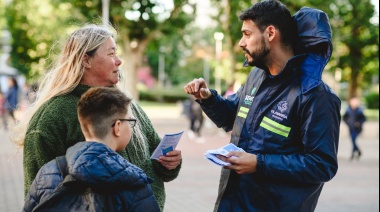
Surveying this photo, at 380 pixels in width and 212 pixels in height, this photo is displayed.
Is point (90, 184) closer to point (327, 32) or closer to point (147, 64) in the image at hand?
point (327, 32)

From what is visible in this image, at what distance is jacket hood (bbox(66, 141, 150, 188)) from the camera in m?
2.48

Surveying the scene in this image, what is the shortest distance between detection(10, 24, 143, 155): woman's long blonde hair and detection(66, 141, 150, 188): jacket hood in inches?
23.2

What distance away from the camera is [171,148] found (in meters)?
3.34

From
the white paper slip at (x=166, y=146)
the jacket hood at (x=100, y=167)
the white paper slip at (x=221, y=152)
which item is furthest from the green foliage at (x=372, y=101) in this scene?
the jacket hood at (x=100, y=167)

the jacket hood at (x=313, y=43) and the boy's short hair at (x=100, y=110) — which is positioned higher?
the jacket hood at (x=313, y=43)

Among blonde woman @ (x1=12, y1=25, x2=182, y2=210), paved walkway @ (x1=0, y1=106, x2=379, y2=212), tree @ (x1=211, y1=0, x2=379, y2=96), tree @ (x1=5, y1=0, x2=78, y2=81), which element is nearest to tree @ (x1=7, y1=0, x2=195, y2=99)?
tree @ (x1=211, y1=0, x2=379, y2=96)

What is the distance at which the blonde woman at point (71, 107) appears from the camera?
2.94 m

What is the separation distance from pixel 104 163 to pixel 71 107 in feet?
2.08

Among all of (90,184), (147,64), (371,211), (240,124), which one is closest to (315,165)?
(240,124)

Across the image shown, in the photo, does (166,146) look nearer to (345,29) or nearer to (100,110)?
(100,110)

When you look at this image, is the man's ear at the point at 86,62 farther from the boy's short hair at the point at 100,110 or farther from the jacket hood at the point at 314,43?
the jacket hood at the point at 314,43

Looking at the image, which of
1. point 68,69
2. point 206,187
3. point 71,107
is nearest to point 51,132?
point 71,107

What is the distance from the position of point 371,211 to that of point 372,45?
2137cm

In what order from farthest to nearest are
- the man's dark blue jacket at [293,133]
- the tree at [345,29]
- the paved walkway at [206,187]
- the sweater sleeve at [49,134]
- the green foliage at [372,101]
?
the green foliage at [372,101] < the tree at [345,29] < the paved walkway at [206,187] < the man's dark blue jacket at [293,133] < the sweater sleeve at [49,134]
